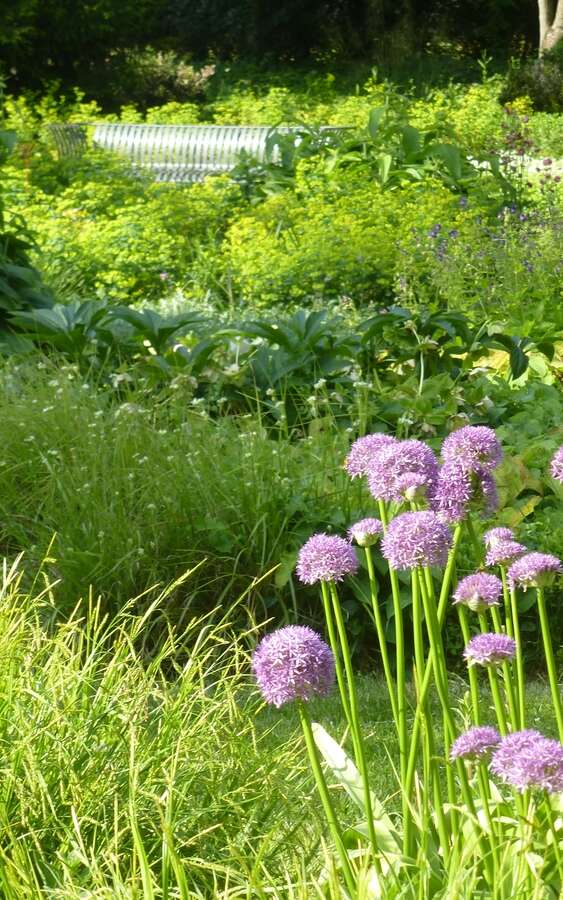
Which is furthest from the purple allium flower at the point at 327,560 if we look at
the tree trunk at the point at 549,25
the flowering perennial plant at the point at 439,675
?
the tree trunk at the point at 549,25

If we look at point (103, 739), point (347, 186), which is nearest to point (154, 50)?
point (347, 186)

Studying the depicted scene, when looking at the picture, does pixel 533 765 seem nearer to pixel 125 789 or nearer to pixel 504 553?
pixel 504 553

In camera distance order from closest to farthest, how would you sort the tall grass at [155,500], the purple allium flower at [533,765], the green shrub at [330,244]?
1. the purple allium flower at [533,765]
2. the tall grass at [155,500]
3. the green shrub at [330,244]

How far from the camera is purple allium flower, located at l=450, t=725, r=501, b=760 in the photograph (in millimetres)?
1482

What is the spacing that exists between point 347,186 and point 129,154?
15.7 ft

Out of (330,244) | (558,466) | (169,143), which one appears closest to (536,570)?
(558,466)

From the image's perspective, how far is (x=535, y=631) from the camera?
3.86m

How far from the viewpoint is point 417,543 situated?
154 cm

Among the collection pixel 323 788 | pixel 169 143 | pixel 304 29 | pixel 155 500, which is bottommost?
pixel 169 143

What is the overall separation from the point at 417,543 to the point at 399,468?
0.51 feet

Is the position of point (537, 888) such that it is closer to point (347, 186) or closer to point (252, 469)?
point (252, 469)

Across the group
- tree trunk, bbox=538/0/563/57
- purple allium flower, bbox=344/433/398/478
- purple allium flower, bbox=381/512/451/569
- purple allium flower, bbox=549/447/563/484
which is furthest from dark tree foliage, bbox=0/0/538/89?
purple allium flower, bbox=381/512/451/569

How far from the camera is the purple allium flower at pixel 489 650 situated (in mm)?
1535

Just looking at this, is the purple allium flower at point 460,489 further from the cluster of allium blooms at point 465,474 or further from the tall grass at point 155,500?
the tall grass at point 155,500
